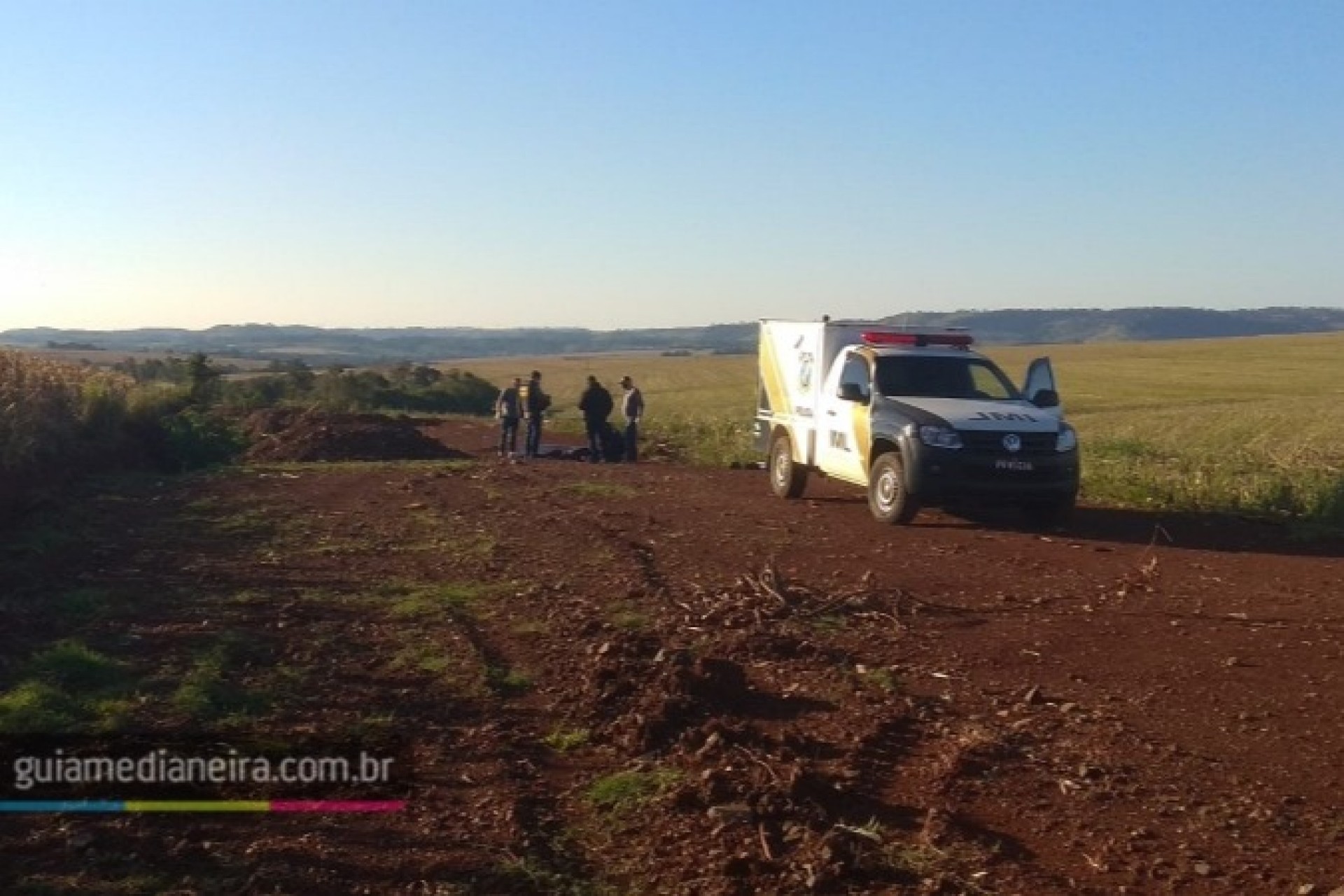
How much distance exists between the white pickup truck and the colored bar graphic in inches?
331

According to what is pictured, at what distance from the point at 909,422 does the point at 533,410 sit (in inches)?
449

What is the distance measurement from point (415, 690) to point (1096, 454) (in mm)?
13144

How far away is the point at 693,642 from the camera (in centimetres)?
834

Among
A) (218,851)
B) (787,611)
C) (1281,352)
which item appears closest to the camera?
(218,851)

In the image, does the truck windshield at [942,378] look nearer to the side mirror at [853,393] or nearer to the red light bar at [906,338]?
the side mirror at [853,393]

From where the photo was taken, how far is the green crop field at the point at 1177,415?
49.0 ft

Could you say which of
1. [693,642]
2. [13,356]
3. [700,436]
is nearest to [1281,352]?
[700,436]

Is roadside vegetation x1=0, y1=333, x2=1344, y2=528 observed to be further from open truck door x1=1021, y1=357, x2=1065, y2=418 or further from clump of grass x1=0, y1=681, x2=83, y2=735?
clump of grass x1=0, y1=681, x2=83, y2=735

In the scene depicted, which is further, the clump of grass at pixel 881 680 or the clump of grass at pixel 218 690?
the clump of grass at pixel 881 680

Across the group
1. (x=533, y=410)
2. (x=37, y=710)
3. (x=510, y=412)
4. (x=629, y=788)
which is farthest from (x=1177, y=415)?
(x=37, y=710)

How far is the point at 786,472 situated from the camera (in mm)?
16594

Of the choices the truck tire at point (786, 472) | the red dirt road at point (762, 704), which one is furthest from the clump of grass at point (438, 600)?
the truck tire at point (786, 472)

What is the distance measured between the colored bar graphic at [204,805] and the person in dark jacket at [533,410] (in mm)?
18256

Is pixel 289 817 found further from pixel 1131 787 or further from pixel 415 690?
pixel 1131 787
